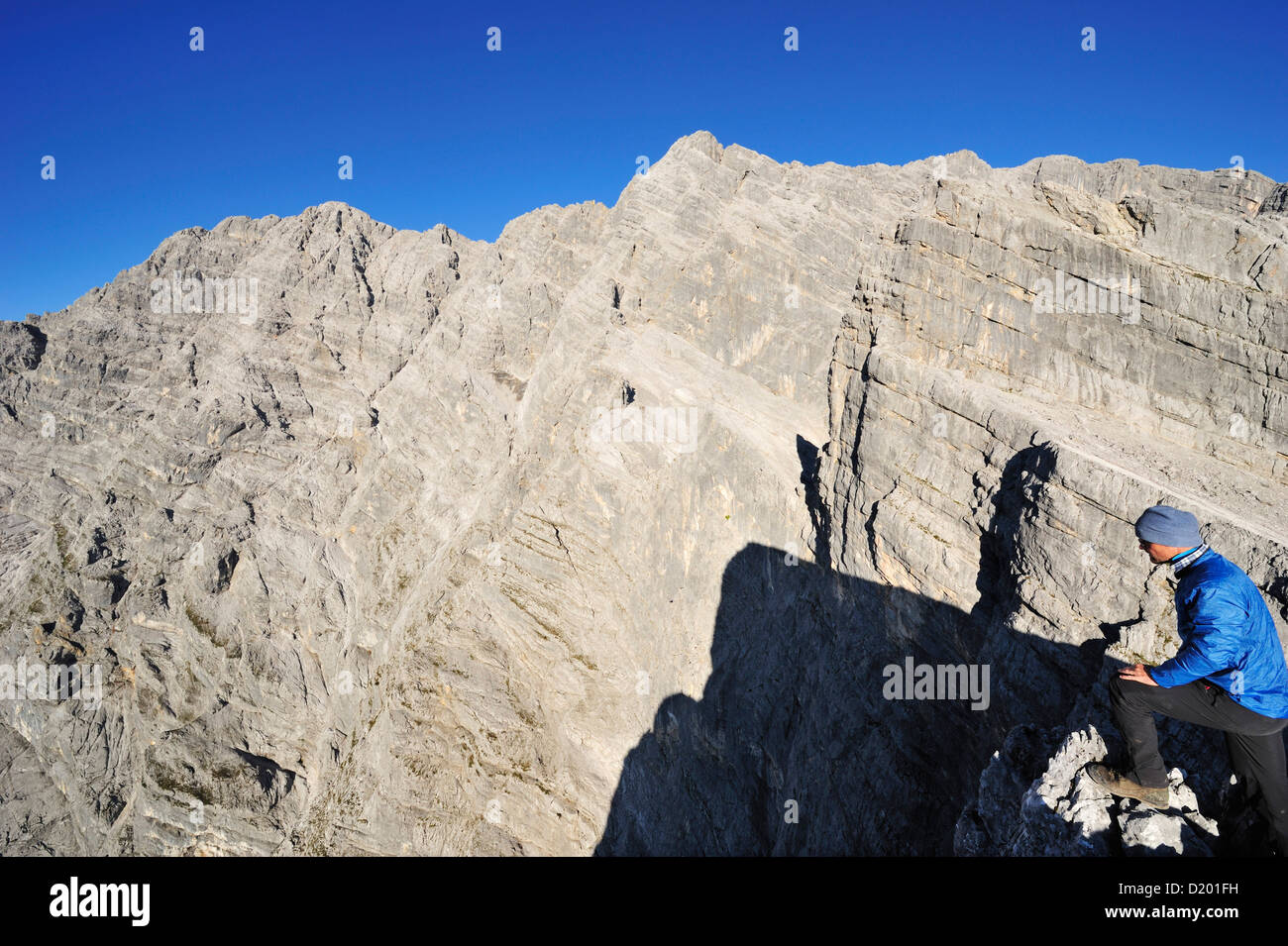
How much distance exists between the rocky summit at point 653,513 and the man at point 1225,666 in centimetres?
150

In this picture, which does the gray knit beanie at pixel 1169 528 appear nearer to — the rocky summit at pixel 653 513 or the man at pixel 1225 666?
the man at pixel 1225 666

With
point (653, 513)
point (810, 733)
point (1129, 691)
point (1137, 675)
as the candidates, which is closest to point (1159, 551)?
point (1137, 675)

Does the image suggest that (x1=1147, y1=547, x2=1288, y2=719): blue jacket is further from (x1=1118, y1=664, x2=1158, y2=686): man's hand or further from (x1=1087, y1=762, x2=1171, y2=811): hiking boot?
(x1=1087, y1=762, x2=1171, y2=811): hiking boot

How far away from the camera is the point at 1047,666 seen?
1703 centimetres

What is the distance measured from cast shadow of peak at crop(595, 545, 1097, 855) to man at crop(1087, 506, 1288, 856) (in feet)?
29.3

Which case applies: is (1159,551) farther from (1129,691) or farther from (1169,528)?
(1129,691)

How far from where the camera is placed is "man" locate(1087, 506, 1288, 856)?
26.2 ft

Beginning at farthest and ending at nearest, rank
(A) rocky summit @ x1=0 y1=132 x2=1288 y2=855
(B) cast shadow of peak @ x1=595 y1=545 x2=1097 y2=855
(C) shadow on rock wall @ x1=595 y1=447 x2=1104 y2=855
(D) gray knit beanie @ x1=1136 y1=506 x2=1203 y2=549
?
(B) cast shadow of peak @ x1=595 y1=545 x2=1097 y2=855, (A) rocky summit @ x1=0 y1=132 x2=1288 y2=855, (C) shadow on rock wall @ x1=595 y1=447 x2=1104 y2=855, (D) gray knit beanie @ x1=1136 y1=506 x2=1203 y2=549

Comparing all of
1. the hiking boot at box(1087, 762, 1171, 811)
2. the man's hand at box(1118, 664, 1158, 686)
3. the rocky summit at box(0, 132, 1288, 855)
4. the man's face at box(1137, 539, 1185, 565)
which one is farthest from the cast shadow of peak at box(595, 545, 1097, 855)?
the man's face at box(1137, 539, 1185, 565)

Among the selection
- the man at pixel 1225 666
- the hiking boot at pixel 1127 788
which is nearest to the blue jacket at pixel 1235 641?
the man at pixel 1225 666

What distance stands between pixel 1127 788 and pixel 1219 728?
Answer: 2.19m
